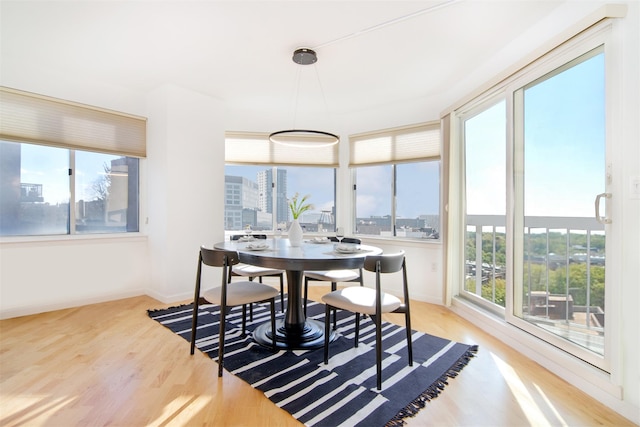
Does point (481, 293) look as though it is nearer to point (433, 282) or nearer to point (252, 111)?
point (433, 282)

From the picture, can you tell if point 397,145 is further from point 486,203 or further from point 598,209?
point 598,209

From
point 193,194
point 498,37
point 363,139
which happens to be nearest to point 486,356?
point 498,37

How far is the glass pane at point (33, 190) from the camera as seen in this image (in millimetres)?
3094

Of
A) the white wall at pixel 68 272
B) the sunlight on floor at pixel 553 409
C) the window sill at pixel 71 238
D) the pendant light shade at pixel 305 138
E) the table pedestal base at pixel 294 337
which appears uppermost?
the pendant light shade at pixel 305 138

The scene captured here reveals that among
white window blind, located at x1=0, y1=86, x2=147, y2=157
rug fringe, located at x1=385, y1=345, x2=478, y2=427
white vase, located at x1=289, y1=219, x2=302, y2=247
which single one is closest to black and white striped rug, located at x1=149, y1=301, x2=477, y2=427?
rug fringe, located at x1=385, y1=345, x2=478, y2=427

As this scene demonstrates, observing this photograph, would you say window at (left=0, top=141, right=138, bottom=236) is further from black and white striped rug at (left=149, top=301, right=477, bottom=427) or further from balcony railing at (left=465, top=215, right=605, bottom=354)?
balcony railing at (left=465, top=215, right=605, bottom=354)

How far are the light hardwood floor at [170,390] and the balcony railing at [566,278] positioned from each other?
0.37 meters

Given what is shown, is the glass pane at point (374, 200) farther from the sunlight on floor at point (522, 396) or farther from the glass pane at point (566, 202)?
the sunlight on floor at point (522, 396)

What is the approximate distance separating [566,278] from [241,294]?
2485 millimetres

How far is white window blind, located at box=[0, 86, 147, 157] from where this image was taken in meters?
3.04

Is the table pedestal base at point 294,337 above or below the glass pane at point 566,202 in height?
below

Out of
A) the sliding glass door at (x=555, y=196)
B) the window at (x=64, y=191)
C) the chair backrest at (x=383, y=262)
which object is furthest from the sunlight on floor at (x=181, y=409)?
the window at (x=64, y=191)

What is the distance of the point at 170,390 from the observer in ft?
6.14

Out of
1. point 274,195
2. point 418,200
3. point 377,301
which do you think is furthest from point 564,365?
point 274,195
